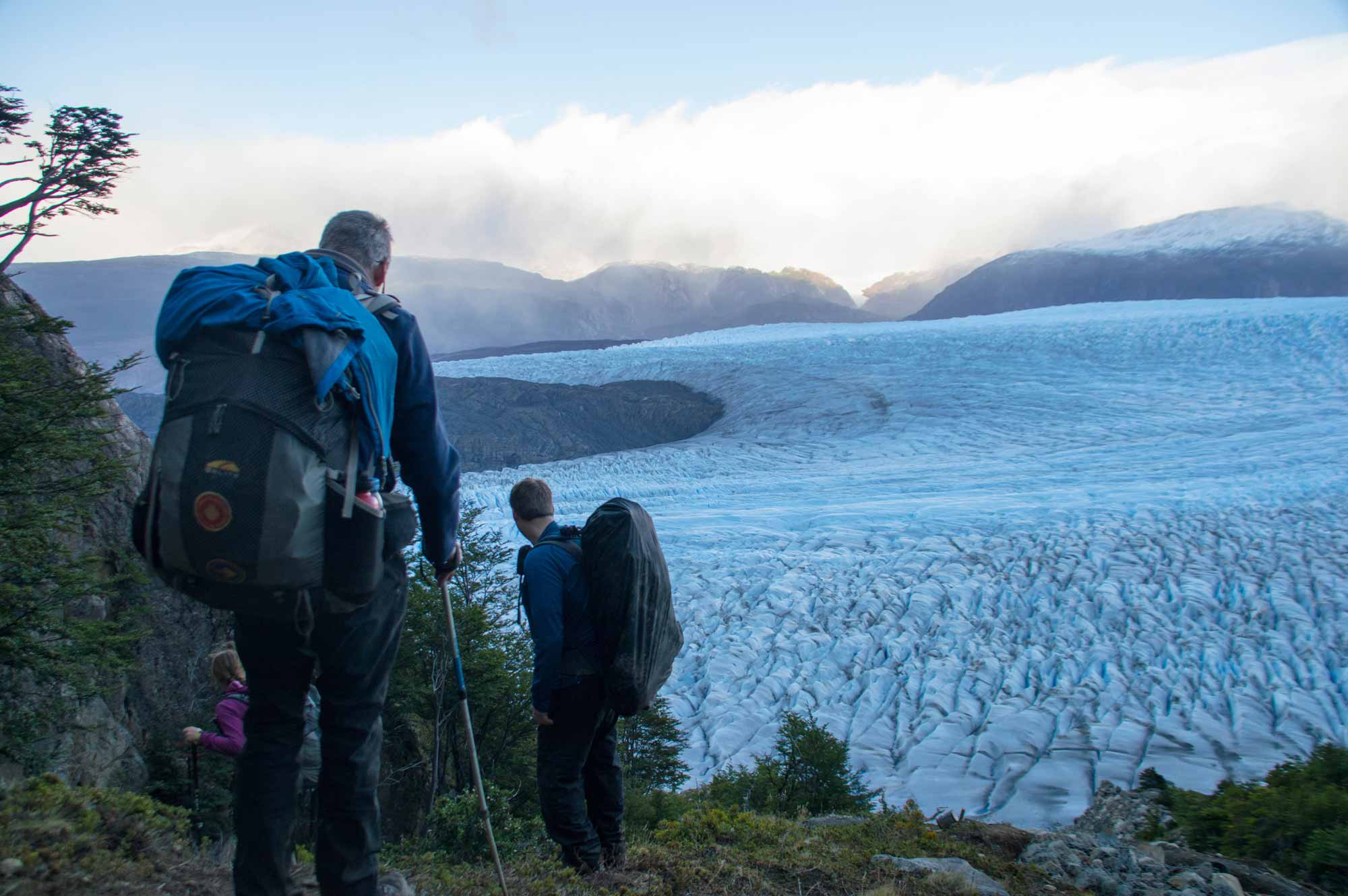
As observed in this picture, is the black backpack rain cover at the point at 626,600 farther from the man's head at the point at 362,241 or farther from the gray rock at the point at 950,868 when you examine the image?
the gray rock at the point at 950,868

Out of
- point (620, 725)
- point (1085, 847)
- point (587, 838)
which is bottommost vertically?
point (620, 725)

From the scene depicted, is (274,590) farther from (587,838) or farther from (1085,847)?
(1085,847)

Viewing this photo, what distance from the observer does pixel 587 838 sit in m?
3.01

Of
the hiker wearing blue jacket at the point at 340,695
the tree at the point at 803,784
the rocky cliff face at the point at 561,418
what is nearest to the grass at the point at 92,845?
the hiker wearing blue jacket at the point at 340,695

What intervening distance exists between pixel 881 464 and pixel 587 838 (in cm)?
1727

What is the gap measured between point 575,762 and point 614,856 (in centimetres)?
47

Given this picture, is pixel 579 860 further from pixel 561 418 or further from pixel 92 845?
pixel 561 418

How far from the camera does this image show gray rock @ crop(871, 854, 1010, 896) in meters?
3.35

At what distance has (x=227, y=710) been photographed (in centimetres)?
355

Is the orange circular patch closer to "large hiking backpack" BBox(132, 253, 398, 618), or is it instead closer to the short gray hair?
"large hiking backpack" BBox(132, 253, 398, 618)

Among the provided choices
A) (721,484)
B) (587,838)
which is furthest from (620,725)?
(721,484)

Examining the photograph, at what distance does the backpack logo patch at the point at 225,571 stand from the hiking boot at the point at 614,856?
204 cm

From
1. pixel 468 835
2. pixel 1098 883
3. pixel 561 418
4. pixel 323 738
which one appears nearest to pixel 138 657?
pixel 468 835

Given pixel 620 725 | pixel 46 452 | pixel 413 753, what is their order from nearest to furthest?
pixel 46 452
pixel 413 753
pixel 620 725
